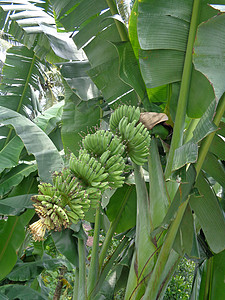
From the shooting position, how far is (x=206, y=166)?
1678mm

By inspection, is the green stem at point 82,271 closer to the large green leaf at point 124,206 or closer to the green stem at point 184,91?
the large green leaf at point 124,206

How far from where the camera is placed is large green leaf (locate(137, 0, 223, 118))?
138 centimetres

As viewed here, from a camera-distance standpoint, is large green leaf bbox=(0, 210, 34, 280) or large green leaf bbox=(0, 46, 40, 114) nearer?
large green leaf bbox=(0, 210, 34, 280)

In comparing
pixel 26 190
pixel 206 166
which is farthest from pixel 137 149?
pixel 26 190

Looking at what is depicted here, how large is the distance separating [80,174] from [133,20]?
3.23 ft

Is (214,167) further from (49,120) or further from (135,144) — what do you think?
(49,120)

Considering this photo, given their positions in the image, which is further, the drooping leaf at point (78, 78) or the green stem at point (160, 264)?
the drooping leaf at point (78, 78)

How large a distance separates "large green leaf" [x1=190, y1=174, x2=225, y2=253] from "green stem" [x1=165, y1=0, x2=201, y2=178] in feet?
1.01

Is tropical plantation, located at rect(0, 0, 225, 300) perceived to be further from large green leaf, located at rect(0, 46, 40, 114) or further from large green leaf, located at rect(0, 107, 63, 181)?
large green leaf, located at rect(0, 46, 40, 114)

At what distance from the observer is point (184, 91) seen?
1.49 m

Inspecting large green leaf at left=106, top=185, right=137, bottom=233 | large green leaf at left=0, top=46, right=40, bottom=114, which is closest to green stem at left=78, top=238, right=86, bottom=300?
large green leaf at left=106, top=185, right=137, bottom=233

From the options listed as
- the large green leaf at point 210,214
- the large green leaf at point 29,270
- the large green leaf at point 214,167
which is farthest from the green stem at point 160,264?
the large green leaf at point 29,270

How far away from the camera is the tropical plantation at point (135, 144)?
1.06 meters

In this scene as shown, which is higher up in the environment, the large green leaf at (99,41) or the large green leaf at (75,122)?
the large green leaf at (99,41)
